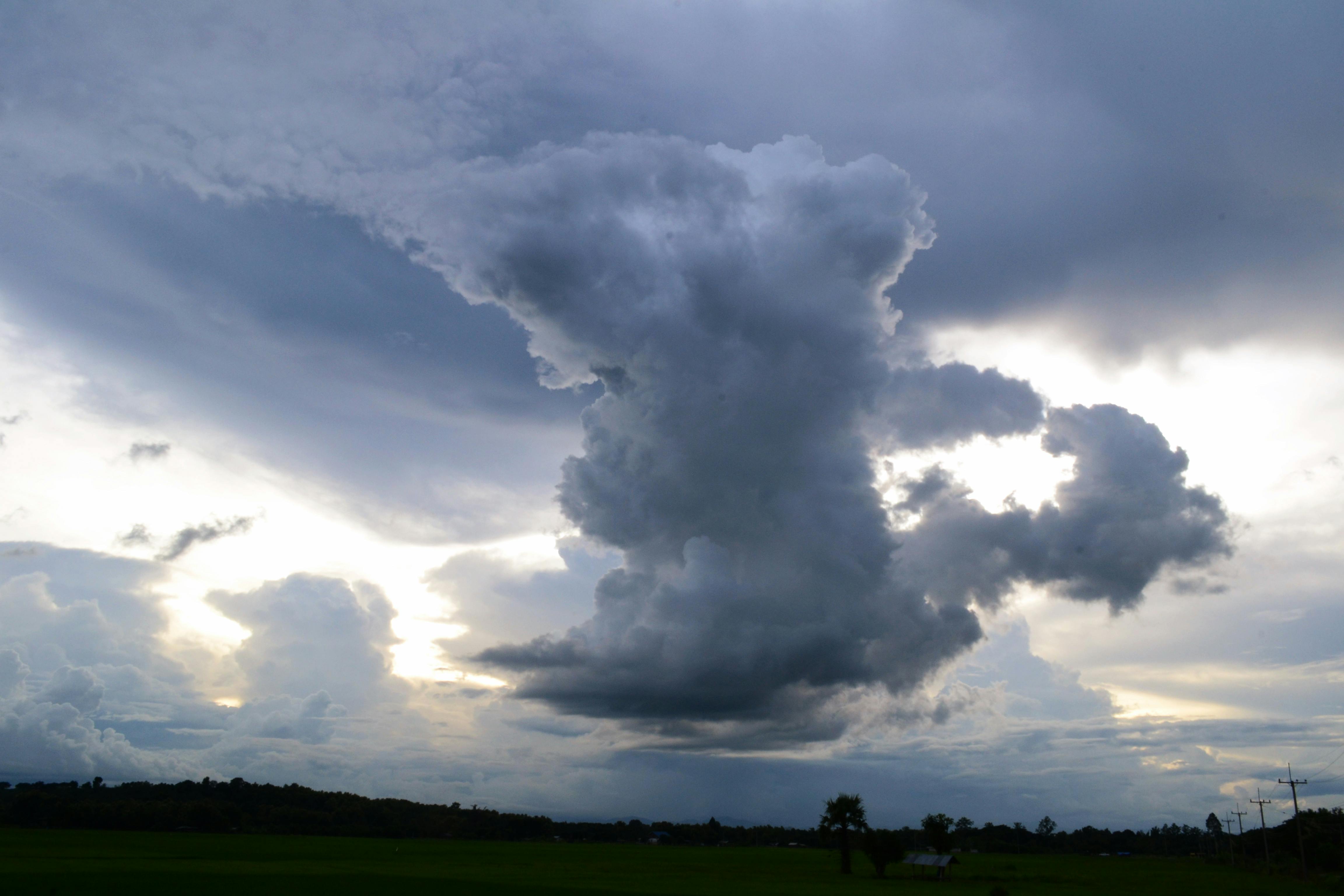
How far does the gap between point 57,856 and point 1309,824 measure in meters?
206

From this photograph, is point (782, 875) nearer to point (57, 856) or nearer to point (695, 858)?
point (695, 858)

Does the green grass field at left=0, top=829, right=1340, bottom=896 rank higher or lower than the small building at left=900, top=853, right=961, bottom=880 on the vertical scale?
lower

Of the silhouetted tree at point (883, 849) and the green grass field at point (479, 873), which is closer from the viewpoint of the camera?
the green grass field at point (479, 873)

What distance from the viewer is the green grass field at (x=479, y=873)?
6650 cm

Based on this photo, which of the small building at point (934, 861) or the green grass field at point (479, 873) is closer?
the green grass field at point (479, 873)

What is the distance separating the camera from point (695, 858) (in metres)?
149

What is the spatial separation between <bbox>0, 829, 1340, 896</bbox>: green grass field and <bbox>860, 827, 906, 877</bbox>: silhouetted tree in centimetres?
218

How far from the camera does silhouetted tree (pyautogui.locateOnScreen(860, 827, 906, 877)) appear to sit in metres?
110

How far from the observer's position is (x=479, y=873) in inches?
3541

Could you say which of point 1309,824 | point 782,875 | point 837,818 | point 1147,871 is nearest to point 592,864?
point 782,875

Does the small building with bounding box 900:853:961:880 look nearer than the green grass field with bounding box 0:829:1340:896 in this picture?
No

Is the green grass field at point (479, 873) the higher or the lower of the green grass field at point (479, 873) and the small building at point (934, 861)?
the lower

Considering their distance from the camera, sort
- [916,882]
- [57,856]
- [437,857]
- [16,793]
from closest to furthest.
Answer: [57,856], [916,882], [437,857], [16,793]

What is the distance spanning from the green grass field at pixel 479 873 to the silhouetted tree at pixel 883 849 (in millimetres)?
2182
